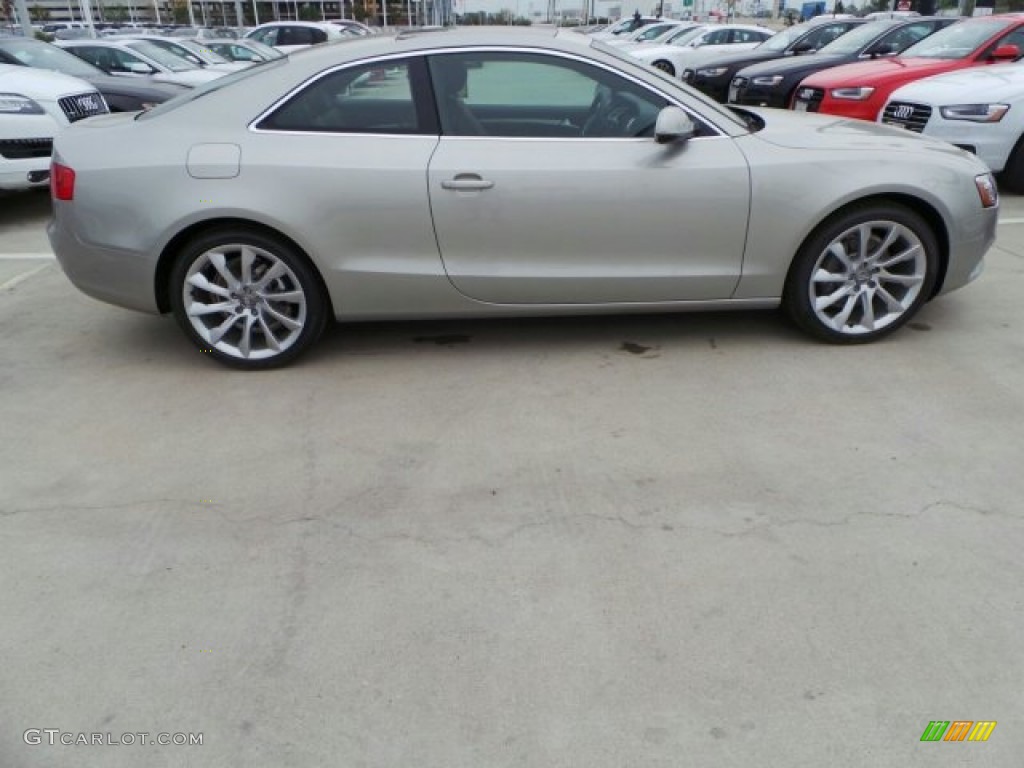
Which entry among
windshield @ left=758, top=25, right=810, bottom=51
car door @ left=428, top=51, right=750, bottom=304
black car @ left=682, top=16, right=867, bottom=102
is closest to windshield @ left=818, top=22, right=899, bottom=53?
black car @ left=682, top=16, right=867, bottom=102

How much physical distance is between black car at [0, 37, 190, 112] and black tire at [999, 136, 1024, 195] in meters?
9.06

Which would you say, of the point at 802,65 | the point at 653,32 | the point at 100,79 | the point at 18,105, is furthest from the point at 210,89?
the point at 653,32

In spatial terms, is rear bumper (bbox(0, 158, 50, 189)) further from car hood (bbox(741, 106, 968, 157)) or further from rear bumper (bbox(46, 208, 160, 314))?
car hood (bbox(741, 106, 968, 157))

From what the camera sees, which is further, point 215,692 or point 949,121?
point 949,121

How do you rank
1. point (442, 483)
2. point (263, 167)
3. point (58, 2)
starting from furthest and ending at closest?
point (58, 2)
point (263, 167)
point (442, 483)

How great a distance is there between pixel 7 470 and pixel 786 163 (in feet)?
12.0

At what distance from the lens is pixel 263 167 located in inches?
152

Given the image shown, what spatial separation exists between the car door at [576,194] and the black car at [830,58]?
738cm

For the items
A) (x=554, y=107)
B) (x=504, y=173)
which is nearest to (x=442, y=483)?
(x=504, y=173)

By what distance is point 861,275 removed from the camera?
4262 mm

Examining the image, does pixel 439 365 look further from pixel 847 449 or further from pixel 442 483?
pixel 847 449

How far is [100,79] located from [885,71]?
901 centimetres

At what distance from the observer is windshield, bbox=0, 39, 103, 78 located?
979 cm

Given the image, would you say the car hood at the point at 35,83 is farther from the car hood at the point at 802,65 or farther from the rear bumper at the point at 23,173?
the car hood at the point at 802,65
